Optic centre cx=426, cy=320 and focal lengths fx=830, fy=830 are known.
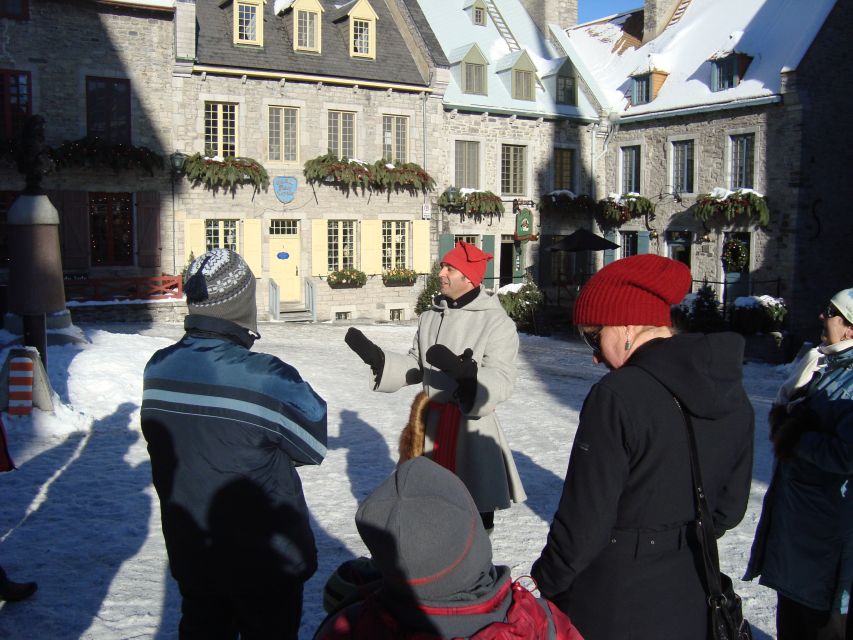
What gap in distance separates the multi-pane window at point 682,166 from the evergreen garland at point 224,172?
1153 centimetres

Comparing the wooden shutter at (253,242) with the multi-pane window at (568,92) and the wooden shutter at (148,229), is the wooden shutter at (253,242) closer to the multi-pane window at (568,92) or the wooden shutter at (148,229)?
the wooden shutter at (148,229)

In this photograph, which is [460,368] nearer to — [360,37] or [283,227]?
[283,227]

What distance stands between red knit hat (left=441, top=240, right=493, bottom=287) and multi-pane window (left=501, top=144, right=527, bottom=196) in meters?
20.2

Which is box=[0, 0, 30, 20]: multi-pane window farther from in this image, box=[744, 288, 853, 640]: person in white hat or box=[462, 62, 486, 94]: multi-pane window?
box=[744, 288, 853, 640]: person in white hat

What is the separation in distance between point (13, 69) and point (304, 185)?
6.90m

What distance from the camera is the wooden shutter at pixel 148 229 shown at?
19203 millimetres

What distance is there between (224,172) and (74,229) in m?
3.56

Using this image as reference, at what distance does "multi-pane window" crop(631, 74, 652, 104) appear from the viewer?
80.2ft

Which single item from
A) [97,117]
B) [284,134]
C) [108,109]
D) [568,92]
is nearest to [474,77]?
[568,92]

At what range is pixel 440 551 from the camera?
5.73 feet

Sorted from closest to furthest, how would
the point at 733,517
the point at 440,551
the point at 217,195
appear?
the point at 440,551
the point at 733,517
the point at 217,195

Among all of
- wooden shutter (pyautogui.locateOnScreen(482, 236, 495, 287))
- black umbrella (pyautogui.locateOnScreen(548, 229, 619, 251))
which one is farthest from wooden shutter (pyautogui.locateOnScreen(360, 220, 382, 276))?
black umbrella (pyautogui.locateOnScreen(548, 229, 619, 251))

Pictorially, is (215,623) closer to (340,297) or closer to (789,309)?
(340,297)

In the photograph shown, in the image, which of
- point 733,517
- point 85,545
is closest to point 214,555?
point 733,517
